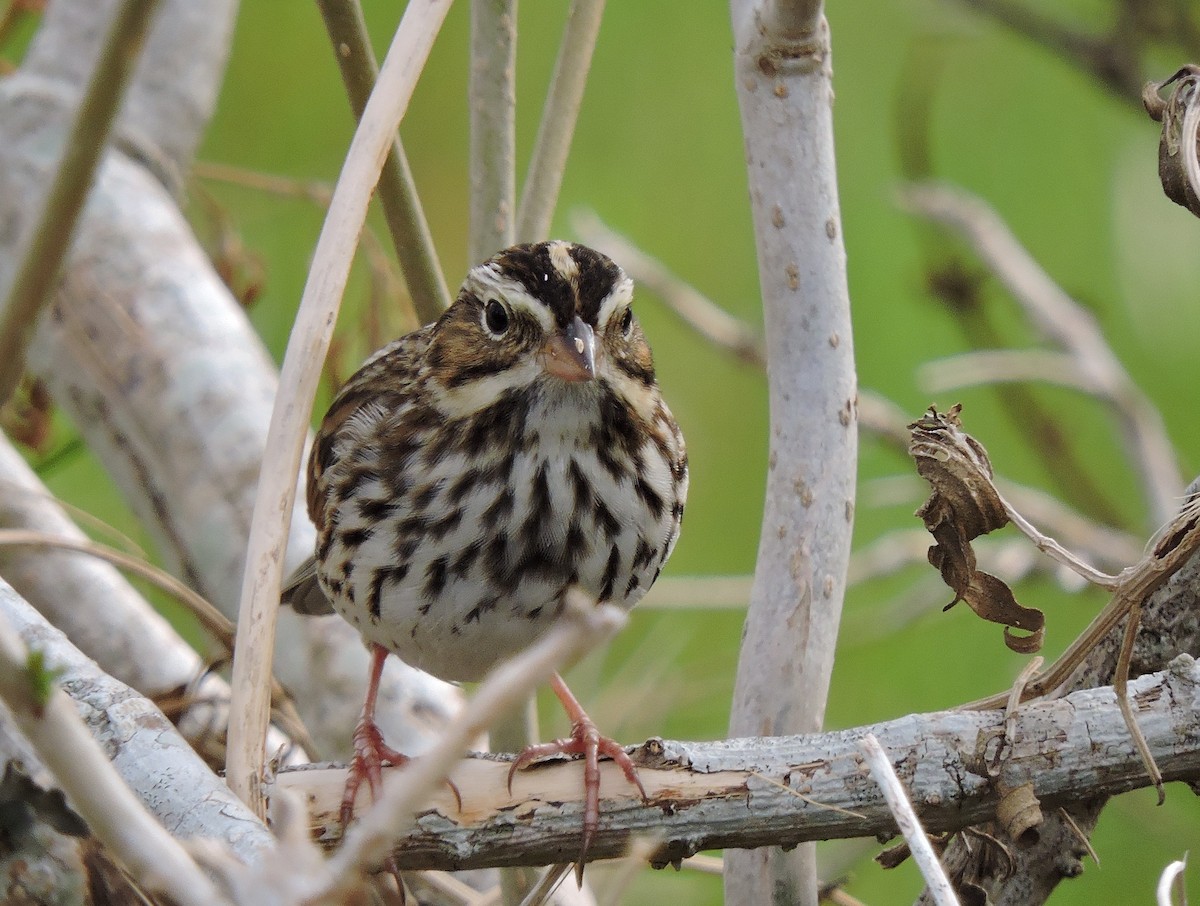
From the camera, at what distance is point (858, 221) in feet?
20.7

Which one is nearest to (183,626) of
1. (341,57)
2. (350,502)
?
(350,502)

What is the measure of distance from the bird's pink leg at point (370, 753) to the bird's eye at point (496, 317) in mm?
662

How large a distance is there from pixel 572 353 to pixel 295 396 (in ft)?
1.90

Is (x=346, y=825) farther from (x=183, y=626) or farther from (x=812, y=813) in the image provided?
(x=183, y=626)

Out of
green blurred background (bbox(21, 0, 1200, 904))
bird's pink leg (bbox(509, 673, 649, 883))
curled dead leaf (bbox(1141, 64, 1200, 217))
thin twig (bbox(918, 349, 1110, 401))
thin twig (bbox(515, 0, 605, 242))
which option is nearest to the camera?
bird's pink leg (bbox(509, 673, 649, 883))

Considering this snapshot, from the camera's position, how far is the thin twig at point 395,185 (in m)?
2.23

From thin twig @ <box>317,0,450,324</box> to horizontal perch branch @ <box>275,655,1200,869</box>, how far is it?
0.85 meters

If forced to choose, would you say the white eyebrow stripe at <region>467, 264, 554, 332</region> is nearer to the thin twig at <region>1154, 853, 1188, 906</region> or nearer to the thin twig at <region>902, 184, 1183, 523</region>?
the thin twig at <region>1154, 853, 1188, 906</region>

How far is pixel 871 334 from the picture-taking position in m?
5.99

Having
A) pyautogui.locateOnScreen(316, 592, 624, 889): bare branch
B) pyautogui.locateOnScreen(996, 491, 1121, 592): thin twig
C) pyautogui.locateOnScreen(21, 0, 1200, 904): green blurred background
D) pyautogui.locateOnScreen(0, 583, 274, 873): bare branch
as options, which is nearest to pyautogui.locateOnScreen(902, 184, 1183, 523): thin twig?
pyautogui.locateOnScreen(21, 0, 1200, 904): green blurred background

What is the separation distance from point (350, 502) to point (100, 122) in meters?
1.54

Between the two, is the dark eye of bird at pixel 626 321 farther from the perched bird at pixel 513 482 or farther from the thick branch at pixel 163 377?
the thick branch at pixel 163 377

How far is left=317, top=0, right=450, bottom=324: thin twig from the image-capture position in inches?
87.7

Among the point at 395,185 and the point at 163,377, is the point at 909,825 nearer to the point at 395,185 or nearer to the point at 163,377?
the point at 395,185
